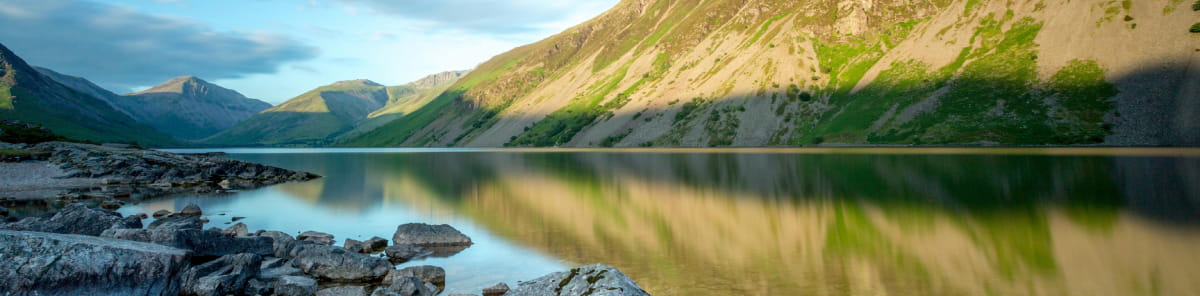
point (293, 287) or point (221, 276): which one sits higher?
point (221, 276)

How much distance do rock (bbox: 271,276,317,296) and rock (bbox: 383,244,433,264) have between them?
469 centimetres

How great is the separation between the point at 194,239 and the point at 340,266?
176 inches

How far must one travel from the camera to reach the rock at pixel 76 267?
11.9m

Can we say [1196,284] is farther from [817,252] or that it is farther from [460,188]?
[460,188]

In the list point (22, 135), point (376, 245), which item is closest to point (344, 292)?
point (376, 245)

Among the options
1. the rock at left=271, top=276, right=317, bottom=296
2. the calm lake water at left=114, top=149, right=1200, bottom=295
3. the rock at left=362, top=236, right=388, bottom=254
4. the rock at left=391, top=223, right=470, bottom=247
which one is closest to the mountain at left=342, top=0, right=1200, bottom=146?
the calm lake water at left=114, top=149, right=1200, bottom=295

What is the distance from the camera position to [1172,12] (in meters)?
103

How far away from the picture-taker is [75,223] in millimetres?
21500

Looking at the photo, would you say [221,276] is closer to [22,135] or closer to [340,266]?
[340,266]

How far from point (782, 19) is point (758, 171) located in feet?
493

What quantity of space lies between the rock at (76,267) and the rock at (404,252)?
7958 millimetres

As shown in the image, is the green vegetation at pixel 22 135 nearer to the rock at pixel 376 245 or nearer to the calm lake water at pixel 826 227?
the calm lake water at pixel 826 227

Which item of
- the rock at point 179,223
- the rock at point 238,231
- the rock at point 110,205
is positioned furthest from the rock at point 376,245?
the rock at point 110,205

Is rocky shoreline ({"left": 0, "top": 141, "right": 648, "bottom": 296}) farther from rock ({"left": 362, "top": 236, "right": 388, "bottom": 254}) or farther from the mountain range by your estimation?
the mountain range
